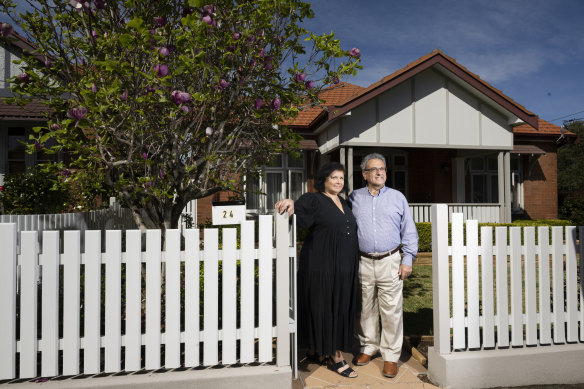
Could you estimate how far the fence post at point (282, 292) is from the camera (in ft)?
8.96

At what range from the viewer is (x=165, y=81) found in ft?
9.26

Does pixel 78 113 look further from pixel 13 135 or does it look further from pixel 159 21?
pixel 13 135

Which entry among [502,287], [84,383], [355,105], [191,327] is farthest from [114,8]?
[355,105]

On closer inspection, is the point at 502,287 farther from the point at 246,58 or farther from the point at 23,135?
the point at 23,135

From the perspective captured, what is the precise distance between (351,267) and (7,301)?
245 cm

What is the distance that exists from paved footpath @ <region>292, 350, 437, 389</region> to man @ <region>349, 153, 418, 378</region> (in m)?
0.08

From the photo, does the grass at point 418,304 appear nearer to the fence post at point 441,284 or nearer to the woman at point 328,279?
the fence post at point 441,284

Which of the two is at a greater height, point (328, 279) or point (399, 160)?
point (399, 160)

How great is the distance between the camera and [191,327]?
2611mm

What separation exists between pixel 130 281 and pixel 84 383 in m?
0.73

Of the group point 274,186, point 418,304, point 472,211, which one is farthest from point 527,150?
point 418,304

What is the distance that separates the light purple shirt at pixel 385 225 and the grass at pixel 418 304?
4.56ft

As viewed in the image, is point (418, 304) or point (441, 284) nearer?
point (441, 284)

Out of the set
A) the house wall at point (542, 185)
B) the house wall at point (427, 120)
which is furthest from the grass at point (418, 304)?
the house wall at point (542, 185)
